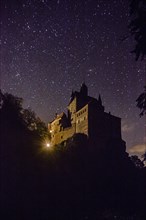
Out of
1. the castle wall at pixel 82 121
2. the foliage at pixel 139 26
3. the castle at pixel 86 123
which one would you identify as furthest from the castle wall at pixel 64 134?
the foliage at pixel 139 26

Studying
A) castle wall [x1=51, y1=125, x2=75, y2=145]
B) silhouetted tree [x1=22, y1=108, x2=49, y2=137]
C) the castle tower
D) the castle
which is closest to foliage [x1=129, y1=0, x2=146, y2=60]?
silhouetted tree [x1=22, y1=108, x2=49, y2=137]

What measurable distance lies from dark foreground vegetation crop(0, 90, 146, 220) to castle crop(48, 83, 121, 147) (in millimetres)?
13282

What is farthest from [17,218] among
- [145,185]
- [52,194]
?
[145,185]

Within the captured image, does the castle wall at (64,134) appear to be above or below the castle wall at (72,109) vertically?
below

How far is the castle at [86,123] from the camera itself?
2840 inches

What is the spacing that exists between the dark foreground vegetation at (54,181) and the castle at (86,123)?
523 inches

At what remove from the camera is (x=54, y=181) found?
38625mm

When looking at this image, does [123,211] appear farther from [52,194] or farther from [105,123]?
[105,123]

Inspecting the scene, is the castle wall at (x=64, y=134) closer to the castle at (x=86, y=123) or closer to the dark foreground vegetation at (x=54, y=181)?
the castle at (x=86, y=123)

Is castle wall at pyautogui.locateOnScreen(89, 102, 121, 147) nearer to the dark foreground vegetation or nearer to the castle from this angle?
the castle

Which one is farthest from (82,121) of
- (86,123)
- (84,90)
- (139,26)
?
(139,26)

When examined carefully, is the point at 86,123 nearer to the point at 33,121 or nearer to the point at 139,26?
the point at 33,121

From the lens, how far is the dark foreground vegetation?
3206 cm

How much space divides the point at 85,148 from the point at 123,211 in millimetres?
19273
